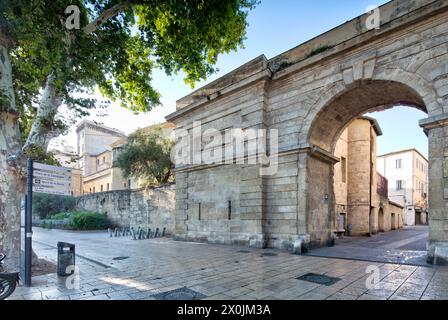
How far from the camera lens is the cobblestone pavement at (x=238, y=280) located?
4352 mm

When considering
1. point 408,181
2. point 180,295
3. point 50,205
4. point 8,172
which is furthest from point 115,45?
point 408,181

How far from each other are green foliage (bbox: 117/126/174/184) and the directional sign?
45.1 ft

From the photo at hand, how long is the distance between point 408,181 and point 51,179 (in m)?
42.1

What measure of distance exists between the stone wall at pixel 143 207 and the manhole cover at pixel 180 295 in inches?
441

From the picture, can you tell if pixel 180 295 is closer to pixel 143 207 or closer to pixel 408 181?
pixel 143 207

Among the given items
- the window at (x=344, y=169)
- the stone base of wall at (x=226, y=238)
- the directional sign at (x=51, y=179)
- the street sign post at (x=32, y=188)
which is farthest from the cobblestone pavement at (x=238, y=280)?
the window at (x=344, y=169)

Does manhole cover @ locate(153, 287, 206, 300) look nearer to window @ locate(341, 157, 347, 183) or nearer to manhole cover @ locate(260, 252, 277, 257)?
manhole cover @ locate(260, 252, 277, 257)

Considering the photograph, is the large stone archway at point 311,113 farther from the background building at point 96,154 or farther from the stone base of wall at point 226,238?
the background building at point 96,154

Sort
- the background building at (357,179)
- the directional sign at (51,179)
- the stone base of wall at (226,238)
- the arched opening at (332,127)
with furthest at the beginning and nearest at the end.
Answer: the background building at (357,179) < the stone base of wall at (226,238) < the arched opening at (332,127) < the directional sign at (51,179)

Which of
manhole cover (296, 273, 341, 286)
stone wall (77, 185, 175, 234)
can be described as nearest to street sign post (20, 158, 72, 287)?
manhole cover (296, 273, 341, 286)

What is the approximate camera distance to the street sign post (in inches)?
191
